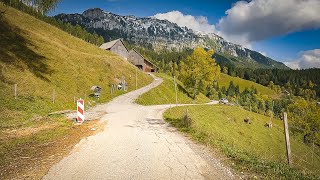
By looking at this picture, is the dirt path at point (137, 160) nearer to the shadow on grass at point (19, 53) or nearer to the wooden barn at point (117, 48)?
the shadow on grass at point (19, 53)

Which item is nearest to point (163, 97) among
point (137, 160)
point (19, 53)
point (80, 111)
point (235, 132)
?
point (235, 132)

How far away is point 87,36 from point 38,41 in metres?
93.8

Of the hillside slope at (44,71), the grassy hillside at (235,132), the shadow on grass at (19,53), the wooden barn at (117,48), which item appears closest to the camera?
the grassy hillside at (235,132)

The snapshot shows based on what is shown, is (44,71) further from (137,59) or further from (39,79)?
(137,59)

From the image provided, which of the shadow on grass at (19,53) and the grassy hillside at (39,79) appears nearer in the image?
the grassy hillside at (39,79)

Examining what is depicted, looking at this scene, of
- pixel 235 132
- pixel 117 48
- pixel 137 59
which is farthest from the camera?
pixel 137 59

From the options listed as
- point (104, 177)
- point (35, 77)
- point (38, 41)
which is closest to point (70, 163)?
point (104, 177)

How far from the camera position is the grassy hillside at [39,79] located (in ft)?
52.4

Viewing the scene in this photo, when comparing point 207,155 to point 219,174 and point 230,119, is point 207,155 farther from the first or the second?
point 230,119

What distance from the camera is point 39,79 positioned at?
3631 centimetres

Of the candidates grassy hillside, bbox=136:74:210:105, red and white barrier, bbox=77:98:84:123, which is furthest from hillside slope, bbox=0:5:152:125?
grassy hillside, bbox=136:74:210:105

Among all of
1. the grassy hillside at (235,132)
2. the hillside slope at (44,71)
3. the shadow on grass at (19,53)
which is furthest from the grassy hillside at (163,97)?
the shadow on grass at (19,53)

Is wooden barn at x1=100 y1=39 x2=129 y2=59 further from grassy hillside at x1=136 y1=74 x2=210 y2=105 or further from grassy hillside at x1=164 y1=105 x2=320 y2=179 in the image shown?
grassy hillside at x1=164 y1=105 x2=320 y2=179

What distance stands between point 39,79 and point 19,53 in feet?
33.7
